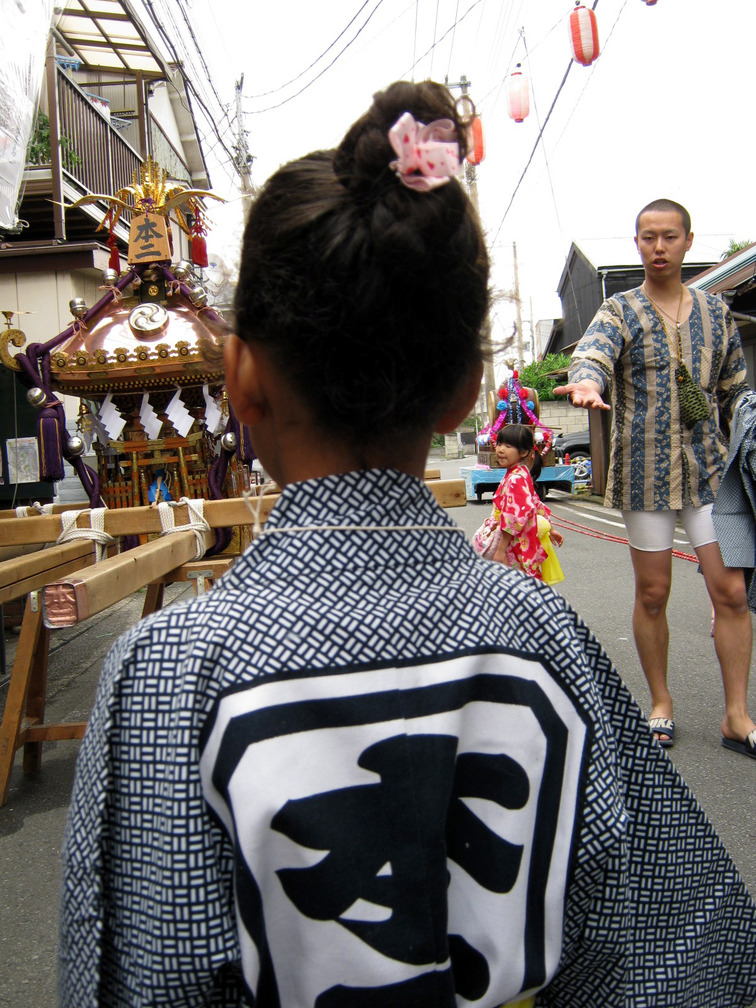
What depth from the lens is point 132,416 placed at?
10.2ft

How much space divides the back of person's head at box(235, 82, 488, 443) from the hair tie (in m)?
0.01

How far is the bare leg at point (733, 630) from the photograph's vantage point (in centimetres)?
289

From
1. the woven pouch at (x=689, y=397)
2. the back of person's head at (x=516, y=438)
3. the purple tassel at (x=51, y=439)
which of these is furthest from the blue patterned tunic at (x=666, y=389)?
the purple tassel at (x=51, y=439)

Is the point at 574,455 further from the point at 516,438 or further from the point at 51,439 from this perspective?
the point at 51,439

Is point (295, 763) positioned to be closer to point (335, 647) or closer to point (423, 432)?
point (335, 647)

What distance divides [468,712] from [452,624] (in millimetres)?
99

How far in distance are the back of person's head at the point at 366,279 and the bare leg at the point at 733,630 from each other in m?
2.36

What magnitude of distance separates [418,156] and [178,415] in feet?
7.92

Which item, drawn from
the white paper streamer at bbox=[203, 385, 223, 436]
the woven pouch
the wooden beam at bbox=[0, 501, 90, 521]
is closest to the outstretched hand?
the woven pouch

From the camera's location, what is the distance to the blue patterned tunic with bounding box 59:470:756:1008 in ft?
2.51

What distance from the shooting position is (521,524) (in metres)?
3.93

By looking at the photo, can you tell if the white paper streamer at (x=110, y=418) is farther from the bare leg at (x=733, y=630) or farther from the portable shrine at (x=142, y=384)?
the bare leg at (x=733, y=630)

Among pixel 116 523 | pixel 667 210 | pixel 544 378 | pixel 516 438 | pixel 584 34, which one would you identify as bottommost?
pixel 116 523

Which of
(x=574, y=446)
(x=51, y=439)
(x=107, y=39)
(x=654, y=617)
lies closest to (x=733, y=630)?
(x=654, y=617)
